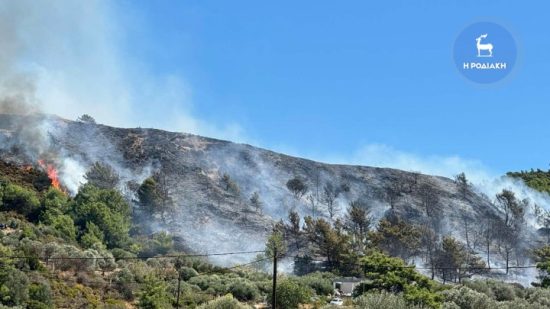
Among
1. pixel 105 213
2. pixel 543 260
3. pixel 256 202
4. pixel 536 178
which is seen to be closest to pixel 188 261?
pixel 105 213

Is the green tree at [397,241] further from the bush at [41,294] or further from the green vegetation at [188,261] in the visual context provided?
the bush at [41,294]

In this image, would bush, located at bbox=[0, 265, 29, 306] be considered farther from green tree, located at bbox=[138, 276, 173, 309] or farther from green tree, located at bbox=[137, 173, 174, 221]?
green tree, located at bbox=[137, 173, 174, 221]

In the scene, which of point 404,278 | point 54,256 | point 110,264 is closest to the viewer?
point 404,278

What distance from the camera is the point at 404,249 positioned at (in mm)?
97250

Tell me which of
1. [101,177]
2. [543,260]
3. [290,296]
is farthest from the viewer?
[101,177]

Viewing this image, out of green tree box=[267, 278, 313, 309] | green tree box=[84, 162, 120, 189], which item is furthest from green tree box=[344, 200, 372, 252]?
green tree box=[84, 162, 120, 189]

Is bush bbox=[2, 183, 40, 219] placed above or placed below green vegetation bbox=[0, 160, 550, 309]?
above

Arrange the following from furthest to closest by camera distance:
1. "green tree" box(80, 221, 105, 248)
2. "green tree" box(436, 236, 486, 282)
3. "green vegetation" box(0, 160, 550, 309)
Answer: "green tree" box(436, 236, 486, 282) < "green tree" box(80, 221, 105, 248) < "green vegetation" box(0, 160, 550, 309)

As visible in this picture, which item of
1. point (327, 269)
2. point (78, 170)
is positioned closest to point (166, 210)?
point (78, 170)

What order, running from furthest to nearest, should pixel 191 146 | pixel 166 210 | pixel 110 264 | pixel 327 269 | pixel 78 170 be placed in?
pixel 191 146
pixel 78 170
pixel 166 210
pixel 327 269
pixel 110 264

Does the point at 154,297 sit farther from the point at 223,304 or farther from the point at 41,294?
the point at 223,304

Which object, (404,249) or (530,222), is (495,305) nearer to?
(404,249)

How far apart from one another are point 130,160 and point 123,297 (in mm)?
74436

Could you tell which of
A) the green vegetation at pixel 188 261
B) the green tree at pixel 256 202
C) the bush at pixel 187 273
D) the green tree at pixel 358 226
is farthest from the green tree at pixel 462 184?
the bush at pixel 187 273
